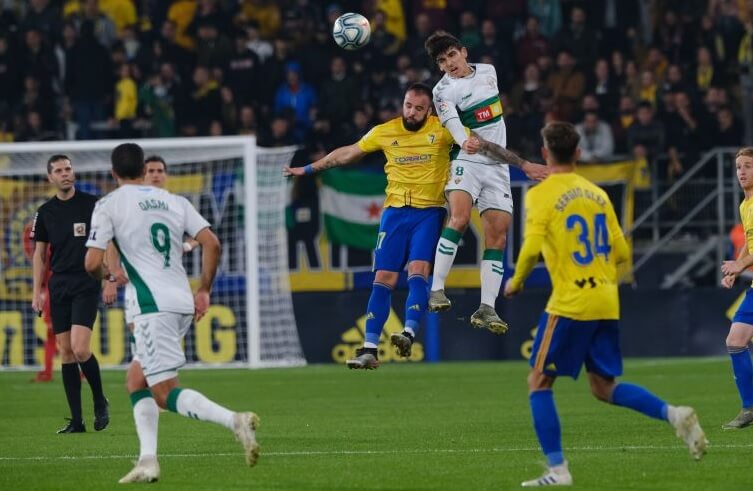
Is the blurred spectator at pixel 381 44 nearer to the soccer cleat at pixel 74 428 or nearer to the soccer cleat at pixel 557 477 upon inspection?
the soccer cleat at pixel 74 428

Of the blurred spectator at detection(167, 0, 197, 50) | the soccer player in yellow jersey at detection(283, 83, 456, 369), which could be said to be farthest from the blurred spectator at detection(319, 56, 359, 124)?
the soccer player in yellow jersey at detection(283, 83, 456, 369)

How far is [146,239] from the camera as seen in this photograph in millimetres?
9992

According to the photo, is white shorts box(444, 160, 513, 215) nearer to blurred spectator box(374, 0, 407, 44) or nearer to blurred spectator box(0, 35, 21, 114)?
blurred spectator box(374, 0, 407, 44)

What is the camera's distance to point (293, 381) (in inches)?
836

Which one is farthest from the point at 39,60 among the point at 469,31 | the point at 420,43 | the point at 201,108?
the point at 469,31

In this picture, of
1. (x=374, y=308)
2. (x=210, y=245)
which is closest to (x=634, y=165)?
(x=374, y=308)

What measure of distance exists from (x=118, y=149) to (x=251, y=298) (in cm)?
1309

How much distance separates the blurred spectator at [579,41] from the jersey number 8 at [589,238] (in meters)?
17.4

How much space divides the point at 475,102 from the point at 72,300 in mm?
4144

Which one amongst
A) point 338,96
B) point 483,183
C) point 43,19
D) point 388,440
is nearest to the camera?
point 388,440

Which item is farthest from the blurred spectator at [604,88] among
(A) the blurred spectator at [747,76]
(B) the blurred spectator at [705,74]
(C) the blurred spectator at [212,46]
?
(C) the blurred spectator at [212,46]

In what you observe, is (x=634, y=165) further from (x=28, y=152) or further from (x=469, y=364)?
(x=28, y=152)

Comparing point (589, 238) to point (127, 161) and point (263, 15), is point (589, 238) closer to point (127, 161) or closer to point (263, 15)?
point (127, 161)

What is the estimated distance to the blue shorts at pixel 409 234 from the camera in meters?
14.1
